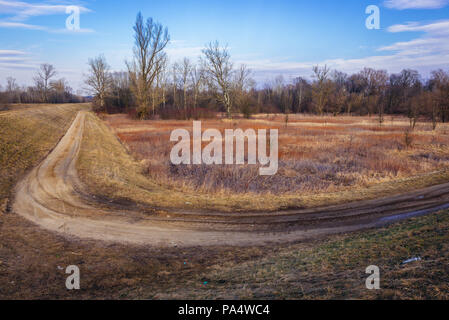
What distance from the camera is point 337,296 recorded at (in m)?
3.98

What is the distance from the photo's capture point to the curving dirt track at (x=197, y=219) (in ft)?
24.3

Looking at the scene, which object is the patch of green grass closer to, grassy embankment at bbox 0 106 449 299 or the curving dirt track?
grassy embankment at bbox 0 106 449 299

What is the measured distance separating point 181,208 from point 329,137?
67.4ft

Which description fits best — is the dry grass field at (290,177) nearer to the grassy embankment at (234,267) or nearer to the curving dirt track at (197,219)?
the curving dirt track at (197,219)

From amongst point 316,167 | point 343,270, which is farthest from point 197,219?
point 316,167

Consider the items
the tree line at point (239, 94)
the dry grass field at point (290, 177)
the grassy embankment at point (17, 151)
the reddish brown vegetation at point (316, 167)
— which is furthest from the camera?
the tree line at point (239, 94)

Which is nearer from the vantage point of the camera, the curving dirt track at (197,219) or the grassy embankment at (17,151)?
the curving dirt track at (197,219)

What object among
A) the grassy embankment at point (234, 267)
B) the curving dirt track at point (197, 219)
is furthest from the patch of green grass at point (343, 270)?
the curving dirt track at point (197, 219)

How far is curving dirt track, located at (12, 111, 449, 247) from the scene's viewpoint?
7.42 meters

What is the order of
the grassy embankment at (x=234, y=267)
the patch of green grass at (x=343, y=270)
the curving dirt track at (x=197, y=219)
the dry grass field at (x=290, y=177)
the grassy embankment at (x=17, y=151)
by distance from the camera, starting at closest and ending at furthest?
the patch of green grass at (x=343, y=270) → the grassy embankment at (x=234, y=267) → the curving dirt track at (x=197, y=219) → the dry grass field at (x=290, y=177) → the grassy embankment at (x=17, y=151)

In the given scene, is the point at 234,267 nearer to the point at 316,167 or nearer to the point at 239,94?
the point at 316,167

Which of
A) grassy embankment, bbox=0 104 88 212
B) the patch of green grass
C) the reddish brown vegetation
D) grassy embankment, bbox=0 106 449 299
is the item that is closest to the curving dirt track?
grassy embankment, bbox=0 106 449 299

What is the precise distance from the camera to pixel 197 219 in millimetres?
8625

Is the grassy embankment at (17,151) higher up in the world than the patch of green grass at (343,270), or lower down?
higher up
